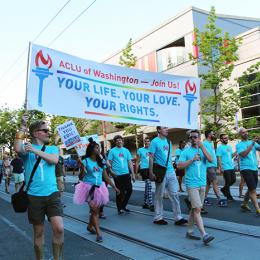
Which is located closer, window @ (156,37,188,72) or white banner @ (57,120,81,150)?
white banner @ (57,120,81,150)

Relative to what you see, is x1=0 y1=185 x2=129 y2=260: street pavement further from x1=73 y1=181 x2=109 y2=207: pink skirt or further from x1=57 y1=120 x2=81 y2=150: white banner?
x1=57 y1=120 x2=81 y2=150: white banner

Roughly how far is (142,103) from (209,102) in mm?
16426

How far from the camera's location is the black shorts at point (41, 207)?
14.4 ft

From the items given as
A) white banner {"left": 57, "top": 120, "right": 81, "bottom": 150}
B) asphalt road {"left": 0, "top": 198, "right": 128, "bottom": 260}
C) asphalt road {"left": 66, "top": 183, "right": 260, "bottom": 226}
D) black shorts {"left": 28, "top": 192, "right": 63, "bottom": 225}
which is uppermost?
white banner {"left": 57, "top": 120, "right": 81, "bottom": 150}

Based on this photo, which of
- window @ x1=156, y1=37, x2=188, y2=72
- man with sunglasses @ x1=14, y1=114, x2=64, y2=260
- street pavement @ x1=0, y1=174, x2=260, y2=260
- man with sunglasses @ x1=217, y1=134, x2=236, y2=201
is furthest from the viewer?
window @ x1=156, y1=37, x2=188, y2=72

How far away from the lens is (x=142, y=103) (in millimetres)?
6664

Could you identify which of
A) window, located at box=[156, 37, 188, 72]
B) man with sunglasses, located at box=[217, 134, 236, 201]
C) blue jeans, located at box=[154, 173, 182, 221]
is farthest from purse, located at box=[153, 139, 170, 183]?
window, located at box=[156, 37, 188, 72]

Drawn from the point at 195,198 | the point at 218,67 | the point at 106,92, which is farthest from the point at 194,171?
the point at 218,67

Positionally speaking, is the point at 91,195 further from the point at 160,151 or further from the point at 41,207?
the point at 41,207

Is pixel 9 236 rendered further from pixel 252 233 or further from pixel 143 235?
pixel 252 233

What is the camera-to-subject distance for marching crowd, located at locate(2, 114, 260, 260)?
4398 millimetres

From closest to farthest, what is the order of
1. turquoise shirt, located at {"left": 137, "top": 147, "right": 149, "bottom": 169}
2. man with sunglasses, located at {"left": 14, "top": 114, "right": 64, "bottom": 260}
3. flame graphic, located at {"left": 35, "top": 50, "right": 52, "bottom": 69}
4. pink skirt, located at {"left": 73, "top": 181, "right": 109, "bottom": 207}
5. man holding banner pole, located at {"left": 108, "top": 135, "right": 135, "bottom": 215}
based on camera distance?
man with sunglasses, located at {"left": 14, "top": 114, "right": 64, "bottom": 260}, flame graphic, located at {"left": 35, "top": 50, "right": 52, "bottom": 69}, pink skirt, located at {"left": 73, "top": 181, "right": 109, "bottom": 207}, man holding banner pole, located at {"left": 108, "top": 135, "right": 135, "bottom": 215}, turquoise shirt, located at {"left": 137, "top": 147, "right": 149, "bottom": 169}

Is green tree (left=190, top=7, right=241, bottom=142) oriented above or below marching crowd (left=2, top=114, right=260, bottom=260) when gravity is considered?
above

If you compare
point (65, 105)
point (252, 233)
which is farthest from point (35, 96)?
point (252, 233)
